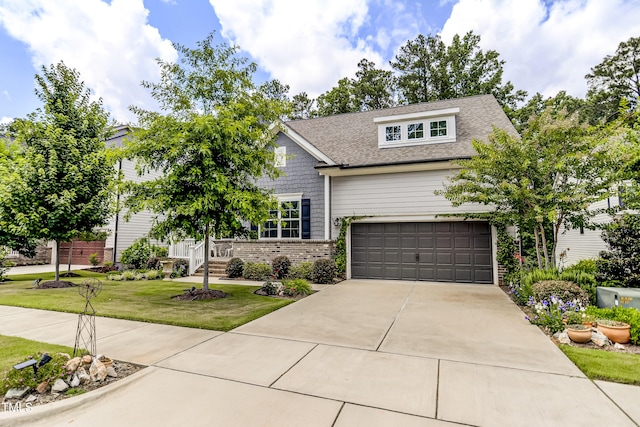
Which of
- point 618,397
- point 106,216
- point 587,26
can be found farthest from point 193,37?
point 587,26

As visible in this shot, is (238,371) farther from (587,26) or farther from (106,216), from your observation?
(587,26)

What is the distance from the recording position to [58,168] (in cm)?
993

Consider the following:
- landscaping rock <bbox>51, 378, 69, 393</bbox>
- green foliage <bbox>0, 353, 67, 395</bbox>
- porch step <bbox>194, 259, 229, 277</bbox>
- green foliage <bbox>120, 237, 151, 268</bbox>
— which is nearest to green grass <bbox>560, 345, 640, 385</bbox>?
landscaping rock <bbox>51, 378, 69, 393</bbox>

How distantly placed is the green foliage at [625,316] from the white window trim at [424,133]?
815 centimetres

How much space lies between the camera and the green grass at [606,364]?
139 inches

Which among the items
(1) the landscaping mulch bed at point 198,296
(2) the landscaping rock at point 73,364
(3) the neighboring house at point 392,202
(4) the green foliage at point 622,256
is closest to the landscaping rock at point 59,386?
(2) the landscaping rock at point 73,364

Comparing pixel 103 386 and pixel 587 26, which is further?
pixel 587 26

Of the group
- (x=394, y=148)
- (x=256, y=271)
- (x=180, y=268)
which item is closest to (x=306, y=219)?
(x=256, y=271)

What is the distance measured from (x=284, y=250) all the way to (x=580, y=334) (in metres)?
9.28

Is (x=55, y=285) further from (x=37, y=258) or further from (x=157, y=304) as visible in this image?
(x=37, y=258)

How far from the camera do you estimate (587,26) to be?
14.6 m

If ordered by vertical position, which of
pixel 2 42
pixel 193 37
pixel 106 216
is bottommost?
pixel 106 216

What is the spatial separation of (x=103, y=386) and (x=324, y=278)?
313 inches

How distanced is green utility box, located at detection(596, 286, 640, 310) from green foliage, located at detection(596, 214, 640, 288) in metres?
0.93
